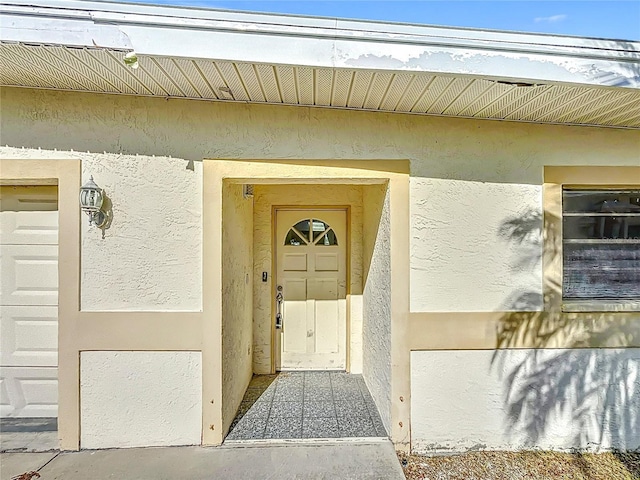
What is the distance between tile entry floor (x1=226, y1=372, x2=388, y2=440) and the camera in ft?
9.98

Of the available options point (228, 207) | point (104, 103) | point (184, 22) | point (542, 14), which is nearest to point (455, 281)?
point (228, 207)

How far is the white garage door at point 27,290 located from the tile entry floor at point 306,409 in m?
1.92

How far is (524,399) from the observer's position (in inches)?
115

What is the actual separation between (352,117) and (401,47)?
809mm

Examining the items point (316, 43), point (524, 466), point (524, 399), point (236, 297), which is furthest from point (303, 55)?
point (524, 466)

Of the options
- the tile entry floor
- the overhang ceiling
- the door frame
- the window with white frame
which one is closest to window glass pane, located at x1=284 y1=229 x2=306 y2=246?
the door frame

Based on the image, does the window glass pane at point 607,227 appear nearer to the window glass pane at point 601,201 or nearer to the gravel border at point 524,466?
the window glass pane at point 601,201

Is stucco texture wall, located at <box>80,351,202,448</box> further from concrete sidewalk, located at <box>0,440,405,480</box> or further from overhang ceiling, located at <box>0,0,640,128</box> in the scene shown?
overhang ceiling, located at <box>0,0,640,128</box>

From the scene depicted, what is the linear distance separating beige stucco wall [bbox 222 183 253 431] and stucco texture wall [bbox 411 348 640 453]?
5.54ft

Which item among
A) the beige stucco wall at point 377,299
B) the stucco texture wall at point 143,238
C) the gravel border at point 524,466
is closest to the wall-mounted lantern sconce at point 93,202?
the stucco texture wall at point 143,238

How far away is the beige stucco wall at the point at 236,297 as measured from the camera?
3.01 m

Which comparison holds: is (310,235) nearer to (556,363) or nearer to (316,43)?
(316,43)

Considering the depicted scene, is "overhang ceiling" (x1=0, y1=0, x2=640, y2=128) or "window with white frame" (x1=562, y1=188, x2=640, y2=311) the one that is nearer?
"overhang ceiling" (x1=0, y1=0, x2=640, y2=128)

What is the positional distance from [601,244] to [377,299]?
214cm
